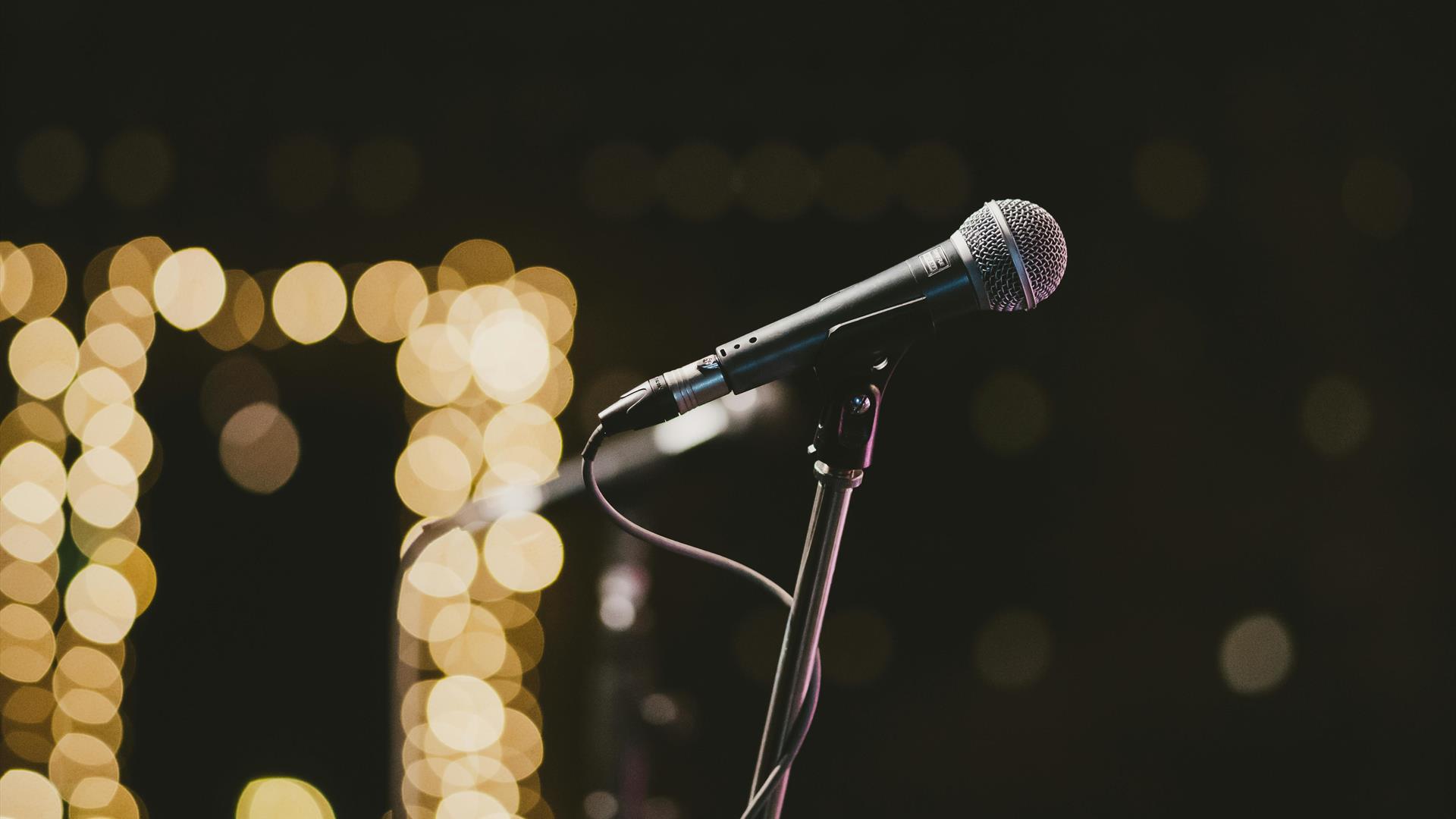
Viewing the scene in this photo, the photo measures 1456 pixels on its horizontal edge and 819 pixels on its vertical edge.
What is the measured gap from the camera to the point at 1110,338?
7.13 ft

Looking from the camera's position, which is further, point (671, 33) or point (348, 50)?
point (348, 50)

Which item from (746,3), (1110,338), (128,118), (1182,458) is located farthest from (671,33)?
(128,118)

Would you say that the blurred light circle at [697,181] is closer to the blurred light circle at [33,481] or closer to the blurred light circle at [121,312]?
the blurred light circle at [121,312]

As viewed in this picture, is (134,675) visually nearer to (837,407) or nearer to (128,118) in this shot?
(128,118)

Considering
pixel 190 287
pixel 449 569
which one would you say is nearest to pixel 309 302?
pixel 190 287

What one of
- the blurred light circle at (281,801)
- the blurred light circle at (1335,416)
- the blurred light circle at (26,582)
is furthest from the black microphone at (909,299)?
the blurred light circle at (26,582)

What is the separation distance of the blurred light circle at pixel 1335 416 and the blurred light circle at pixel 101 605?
3.96 meters

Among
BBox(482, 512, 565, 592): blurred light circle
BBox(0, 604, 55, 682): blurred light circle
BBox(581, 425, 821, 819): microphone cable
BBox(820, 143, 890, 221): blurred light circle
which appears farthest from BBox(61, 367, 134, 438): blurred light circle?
BBox(581, 425, 821, 819): microphone cable

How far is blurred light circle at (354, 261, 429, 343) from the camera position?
123 inches

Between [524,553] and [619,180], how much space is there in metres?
1.34

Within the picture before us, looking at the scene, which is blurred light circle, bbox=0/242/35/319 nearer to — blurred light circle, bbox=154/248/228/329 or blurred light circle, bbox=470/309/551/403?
blurred light circle, bbox=154/248/228/329

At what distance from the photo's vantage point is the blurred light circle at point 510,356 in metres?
3.03

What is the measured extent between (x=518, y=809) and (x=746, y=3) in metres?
2.49

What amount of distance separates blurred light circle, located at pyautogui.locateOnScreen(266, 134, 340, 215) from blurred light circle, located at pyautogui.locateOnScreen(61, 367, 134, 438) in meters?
1.19
